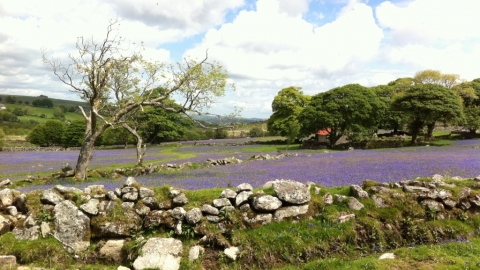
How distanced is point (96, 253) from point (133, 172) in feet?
51.4

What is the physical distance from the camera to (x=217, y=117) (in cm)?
2400

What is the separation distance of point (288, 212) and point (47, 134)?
10083cm

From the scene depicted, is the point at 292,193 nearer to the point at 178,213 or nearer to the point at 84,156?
the point at 178,213

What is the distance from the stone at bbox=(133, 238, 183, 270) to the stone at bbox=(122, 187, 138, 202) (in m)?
1.64

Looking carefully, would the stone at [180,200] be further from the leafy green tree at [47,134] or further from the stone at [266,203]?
the leafy green tree at [47,134]

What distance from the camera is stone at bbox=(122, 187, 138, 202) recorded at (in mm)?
9096

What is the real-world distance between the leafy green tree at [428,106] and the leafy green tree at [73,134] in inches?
3188

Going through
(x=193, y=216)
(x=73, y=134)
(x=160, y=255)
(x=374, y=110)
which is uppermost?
(x=374, y=110)

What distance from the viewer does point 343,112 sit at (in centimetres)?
5225

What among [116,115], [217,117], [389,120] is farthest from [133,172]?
[389,120]

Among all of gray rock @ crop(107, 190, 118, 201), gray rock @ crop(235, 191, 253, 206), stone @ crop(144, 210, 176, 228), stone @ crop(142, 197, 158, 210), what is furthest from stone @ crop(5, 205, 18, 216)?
gray rock @ crop(235, 191, 253, 206)

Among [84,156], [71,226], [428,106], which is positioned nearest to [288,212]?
A: [71,226]

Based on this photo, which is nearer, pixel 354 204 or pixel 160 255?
pixel 160 255

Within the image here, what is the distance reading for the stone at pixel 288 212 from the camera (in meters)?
8.82
